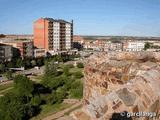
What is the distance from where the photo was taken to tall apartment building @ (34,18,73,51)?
9459 centimetres

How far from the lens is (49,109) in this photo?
3391 cm

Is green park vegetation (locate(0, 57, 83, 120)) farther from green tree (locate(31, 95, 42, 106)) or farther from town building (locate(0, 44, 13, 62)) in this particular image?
town building (locate(0, 44, 13, 62))

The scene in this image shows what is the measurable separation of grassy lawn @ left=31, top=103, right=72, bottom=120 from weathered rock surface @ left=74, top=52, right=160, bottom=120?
25.4 meters

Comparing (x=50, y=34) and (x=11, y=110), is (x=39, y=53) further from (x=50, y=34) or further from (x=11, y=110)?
(x=11, y=110)

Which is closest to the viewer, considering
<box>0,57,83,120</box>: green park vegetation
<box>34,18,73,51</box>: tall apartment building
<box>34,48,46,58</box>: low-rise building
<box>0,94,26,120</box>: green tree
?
<box>0,94,26,120</box>: green tree

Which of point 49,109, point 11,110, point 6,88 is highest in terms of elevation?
point 11,110

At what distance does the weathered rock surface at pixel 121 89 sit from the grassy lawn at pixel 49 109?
2543 centimetres

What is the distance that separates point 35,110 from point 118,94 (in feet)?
99.8

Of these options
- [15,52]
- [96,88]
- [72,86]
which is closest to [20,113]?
[72,86]

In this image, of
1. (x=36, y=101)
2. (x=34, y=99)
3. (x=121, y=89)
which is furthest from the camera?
(x=34, y=99)

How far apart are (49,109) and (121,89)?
30975mm

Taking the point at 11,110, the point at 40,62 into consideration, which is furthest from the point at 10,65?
the point at 11,110

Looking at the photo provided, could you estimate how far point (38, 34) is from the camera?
94938 mm

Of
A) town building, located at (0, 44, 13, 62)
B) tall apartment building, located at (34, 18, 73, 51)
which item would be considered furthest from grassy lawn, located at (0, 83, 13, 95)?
tall apartment building, located at (34, 18, 73, 51)
